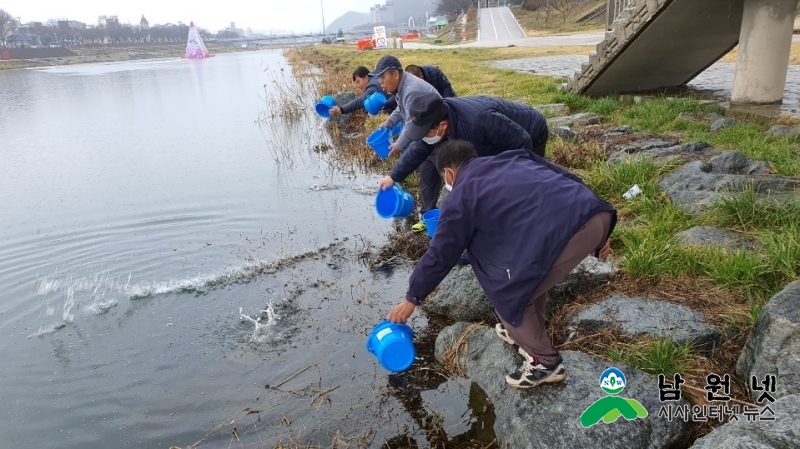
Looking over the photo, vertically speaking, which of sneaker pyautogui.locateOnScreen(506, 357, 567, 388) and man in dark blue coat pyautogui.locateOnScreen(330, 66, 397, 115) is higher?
man in dark blue coat pyautogui.locateOnScreen(330, 66, 397, 115)

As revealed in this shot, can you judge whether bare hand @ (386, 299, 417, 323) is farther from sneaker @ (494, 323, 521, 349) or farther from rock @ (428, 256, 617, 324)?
rock @ (428, 256, 617, 324)

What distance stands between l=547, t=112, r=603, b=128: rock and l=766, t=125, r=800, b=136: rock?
8.26 feet

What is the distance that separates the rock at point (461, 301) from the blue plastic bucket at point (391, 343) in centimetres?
96

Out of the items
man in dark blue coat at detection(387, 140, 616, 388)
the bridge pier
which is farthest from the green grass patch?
the bridge pier

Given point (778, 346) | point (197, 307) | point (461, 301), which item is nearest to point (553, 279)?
point (778, 346)

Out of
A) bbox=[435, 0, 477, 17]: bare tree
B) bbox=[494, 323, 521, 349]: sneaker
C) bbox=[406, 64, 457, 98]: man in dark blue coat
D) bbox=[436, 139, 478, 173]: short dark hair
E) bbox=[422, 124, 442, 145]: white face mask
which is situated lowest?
bbox=[494, 323, 521, 349]: sneaker

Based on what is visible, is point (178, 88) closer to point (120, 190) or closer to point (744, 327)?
point (120, 190)

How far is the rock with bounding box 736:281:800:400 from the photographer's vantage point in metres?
2.50

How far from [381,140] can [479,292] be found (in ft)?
10.1

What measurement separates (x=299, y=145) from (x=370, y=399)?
29.7 ft

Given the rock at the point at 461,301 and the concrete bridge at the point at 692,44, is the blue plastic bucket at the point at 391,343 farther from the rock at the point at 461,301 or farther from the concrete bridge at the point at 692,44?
the concrete bridge at the point at 692,44

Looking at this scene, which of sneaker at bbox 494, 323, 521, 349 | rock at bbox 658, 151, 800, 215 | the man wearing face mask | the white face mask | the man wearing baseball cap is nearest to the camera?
sneaker at bbox 494, 323, 521, 349

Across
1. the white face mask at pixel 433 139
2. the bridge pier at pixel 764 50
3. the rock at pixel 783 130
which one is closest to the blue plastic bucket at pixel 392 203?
the white face mask at pixel 433 139

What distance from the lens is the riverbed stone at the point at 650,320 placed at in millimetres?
3168
